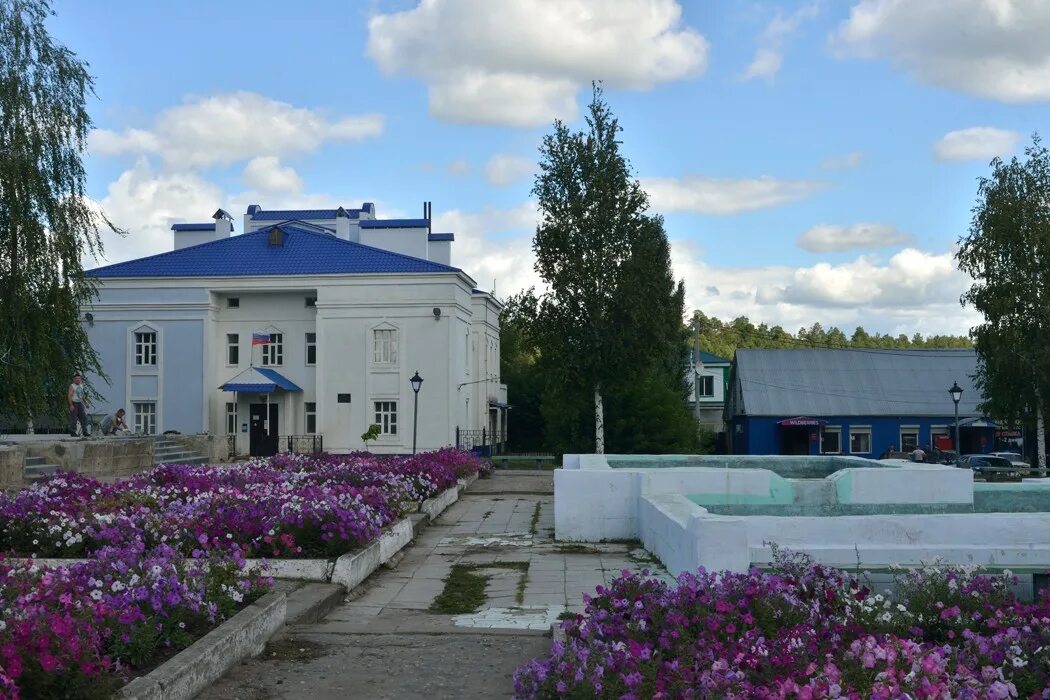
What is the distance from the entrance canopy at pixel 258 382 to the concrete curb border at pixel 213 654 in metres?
34.4

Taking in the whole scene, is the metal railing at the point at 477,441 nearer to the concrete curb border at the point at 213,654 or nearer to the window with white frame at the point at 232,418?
the window with white frame at the point at 232,418

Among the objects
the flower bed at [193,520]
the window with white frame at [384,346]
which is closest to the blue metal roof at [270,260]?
the window with white frame at [384,346]

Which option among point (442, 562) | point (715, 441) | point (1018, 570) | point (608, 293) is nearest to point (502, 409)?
point (715, 441)

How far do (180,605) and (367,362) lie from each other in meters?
35.8

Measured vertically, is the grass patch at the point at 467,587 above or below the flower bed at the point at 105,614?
below

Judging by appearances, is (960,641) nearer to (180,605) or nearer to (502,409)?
(180,605)

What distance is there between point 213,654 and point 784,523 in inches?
178

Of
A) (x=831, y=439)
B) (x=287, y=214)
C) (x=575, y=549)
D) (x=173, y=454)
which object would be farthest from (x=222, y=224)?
(x=575, y=549)

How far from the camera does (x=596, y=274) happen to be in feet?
107

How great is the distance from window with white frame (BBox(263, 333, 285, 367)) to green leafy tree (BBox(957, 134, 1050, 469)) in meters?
26.6

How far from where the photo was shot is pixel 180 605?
6590mm

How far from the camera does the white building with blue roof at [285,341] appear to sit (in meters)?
41.9

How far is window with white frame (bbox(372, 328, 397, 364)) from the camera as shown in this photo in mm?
42219

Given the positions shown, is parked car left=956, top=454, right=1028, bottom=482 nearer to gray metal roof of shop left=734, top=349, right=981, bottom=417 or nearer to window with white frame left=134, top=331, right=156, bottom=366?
gray metal roof of shop left=734, top=349, right=981, bottom=417
